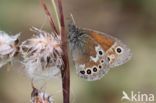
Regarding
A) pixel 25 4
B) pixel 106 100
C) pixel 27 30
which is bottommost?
pixel 106 100

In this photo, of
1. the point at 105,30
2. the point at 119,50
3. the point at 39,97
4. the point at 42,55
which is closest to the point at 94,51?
the point at 119,50

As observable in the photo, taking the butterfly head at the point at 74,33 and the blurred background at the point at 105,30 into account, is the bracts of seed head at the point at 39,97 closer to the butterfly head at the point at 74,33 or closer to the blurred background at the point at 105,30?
the butterfly head at the point at 74,33

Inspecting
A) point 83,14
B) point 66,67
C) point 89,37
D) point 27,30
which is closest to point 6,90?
point 27,30

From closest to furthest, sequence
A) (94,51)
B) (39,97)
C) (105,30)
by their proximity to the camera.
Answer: (39,97) → (94,51) → (105,30)

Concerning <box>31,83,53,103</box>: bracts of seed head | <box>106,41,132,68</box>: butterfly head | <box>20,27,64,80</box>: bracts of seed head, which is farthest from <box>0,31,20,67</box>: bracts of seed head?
<box>106,41,132,68</box>: butterfly head

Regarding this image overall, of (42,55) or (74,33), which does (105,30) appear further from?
(42,55)

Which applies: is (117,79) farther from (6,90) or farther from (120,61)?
(120,61)

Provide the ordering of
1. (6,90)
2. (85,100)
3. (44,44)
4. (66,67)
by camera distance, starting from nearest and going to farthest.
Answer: (66,67) → (44,44) → (85,100) → (6,90)
